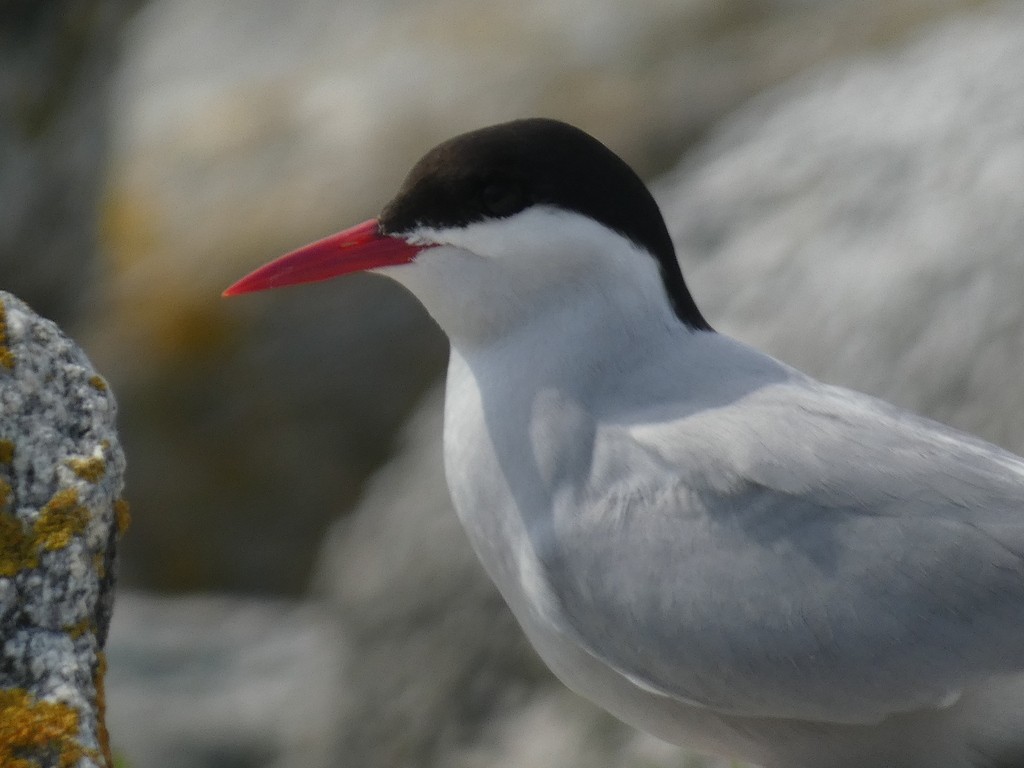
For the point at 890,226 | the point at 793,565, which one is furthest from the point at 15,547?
the point at 890,226

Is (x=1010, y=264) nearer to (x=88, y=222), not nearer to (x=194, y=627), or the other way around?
(x=194, y=627)

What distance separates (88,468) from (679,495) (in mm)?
1021

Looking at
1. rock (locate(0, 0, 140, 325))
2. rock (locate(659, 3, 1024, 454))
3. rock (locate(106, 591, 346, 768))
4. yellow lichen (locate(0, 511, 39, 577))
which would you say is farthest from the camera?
rock (locate(0, 0, 140, 325))

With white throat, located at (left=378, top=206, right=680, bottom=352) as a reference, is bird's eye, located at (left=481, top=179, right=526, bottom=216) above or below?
above

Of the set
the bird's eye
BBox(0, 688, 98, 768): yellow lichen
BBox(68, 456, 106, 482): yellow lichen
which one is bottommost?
BBox(0, 688, 98, 768): yellow lichen

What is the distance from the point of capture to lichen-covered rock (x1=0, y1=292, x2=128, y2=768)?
83.4 inches

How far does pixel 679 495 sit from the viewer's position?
258 centimetres

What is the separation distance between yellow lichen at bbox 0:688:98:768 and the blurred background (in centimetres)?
247

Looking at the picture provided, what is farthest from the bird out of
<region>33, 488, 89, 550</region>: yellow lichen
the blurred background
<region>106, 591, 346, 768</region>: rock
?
<region>106, 591, 346, 768</region>: rock

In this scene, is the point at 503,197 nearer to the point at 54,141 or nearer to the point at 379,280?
the point at 379,280

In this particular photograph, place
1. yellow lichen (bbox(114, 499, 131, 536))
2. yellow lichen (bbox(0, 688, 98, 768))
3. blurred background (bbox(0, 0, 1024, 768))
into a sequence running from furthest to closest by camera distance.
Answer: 1. blurred background (bbox(0, 0, 1024, 768))
2. yellow lichen (bbox(114, 499, 131, 536))
3. yellow lichen (bbox(0, 688, 98, 768))

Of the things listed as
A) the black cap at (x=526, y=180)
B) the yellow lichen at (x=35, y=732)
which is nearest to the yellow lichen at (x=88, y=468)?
the yellow lichen at (x=35, y=732)

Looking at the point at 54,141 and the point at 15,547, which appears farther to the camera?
the point at 54,141

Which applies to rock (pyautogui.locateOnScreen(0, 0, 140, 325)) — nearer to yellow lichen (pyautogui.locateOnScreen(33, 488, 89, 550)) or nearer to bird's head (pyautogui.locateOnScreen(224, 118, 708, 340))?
bird's head (pyautogui.locateOnScreen(224, 118, 708, 340))
